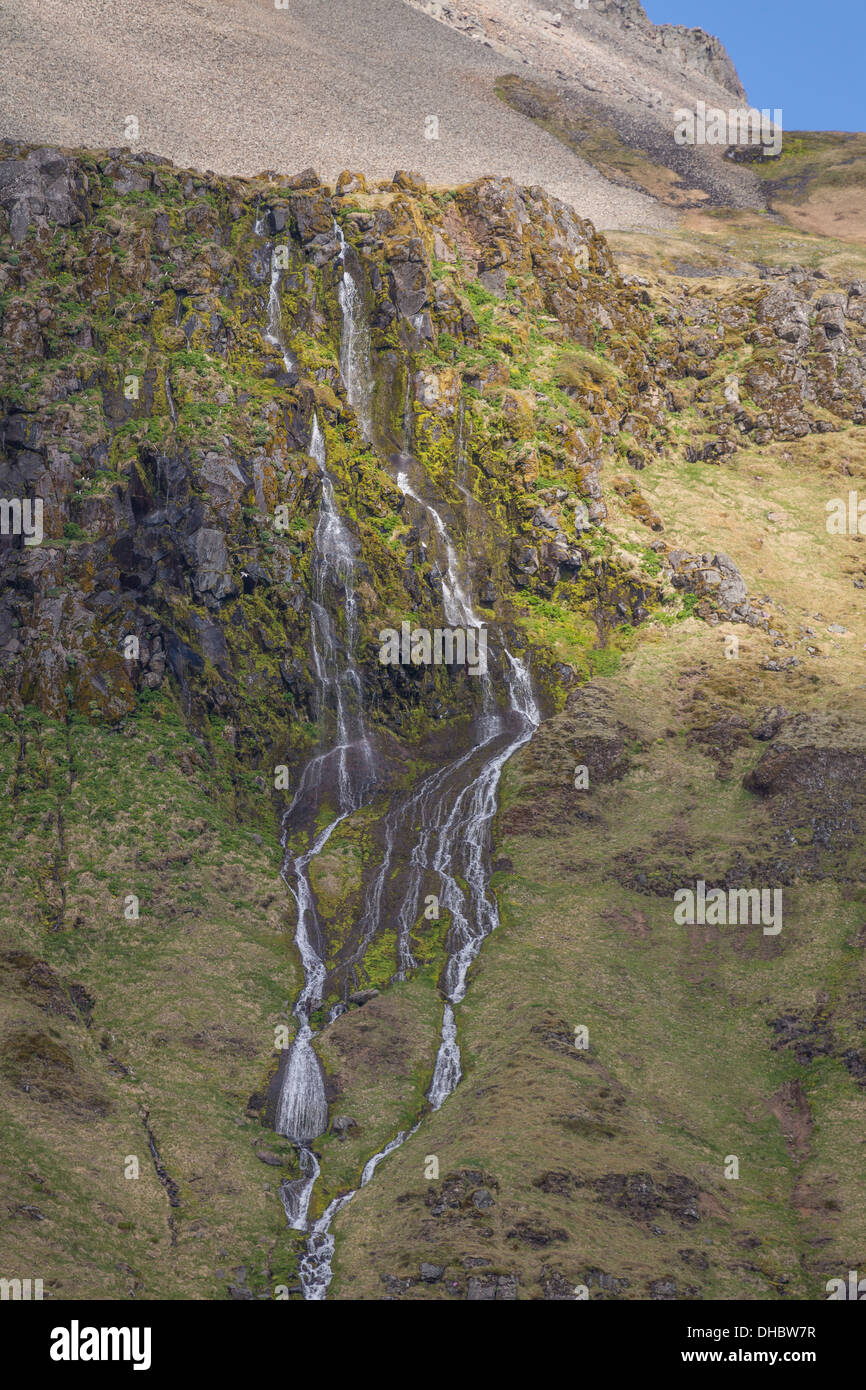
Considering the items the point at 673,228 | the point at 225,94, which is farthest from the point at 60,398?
the point at 673,228

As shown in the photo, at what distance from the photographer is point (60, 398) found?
93.4m

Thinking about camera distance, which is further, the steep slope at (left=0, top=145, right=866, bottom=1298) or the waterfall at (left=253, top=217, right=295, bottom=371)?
the waterfall at (left=253, top=217, right=295, bottom=371)

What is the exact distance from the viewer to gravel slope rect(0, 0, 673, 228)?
479 ft

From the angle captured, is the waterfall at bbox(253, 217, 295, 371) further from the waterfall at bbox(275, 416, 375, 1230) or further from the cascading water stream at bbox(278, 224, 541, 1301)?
the waterfall at bbox(275, 416, 375, 1230)

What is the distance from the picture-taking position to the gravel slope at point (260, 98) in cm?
14600

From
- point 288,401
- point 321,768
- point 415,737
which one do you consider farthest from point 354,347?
point 321,768


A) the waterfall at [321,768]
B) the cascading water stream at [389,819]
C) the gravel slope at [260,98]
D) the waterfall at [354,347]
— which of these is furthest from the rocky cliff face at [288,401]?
the gravel slope at [260,98]

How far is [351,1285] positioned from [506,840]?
3577 centimetres

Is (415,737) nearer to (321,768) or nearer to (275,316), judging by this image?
(321,768)

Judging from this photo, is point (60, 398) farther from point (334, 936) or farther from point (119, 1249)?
point (119, 1249)

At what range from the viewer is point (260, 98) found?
165250 mm

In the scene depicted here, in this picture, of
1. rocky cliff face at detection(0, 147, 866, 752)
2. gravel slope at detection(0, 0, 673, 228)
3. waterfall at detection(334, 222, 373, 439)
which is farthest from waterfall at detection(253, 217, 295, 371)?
gravel slope at detection(0, 0, 673, 228)

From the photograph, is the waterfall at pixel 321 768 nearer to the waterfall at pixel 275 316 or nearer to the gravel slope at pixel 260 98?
the waterfall at pixel 275 316

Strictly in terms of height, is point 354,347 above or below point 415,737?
above
